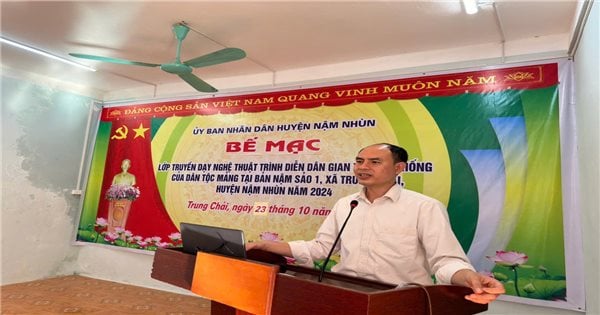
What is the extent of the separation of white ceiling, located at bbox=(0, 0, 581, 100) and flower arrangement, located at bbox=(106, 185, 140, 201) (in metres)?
1.64

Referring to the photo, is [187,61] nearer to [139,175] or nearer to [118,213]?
[139,175]

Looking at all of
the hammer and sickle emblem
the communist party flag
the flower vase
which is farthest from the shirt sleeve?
the hammer and sickle emblem

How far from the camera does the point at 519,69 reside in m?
2.87

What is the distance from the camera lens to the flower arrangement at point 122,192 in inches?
179

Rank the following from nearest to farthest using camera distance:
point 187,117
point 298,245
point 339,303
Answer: point 339,303, point 298,245, point 187,117

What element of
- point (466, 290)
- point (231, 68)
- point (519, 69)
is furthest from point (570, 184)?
point (231, 68)

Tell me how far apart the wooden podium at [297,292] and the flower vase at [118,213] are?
3.38 metres

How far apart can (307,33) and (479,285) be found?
99.9 inches

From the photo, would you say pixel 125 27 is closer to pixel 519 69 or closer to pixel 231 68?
pixel 231 68

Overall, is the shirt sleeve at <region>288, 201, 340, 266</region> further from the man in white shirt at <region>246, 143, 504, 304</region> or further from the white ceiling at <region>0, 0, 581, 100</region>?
the white ceiling at <region>0, 0, 581, 100</region>

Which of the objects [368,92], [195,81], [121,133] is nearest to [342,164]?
[368,92]

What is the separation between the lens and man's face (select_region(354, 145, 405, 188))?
1.92 metres

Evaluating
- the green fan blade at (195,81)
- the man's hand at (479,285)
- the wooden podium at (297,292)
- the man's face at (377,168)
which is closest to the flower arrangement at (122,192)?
the green fan blade at (195,81)

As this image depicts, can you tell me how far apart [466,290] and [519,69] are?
2323 mm
